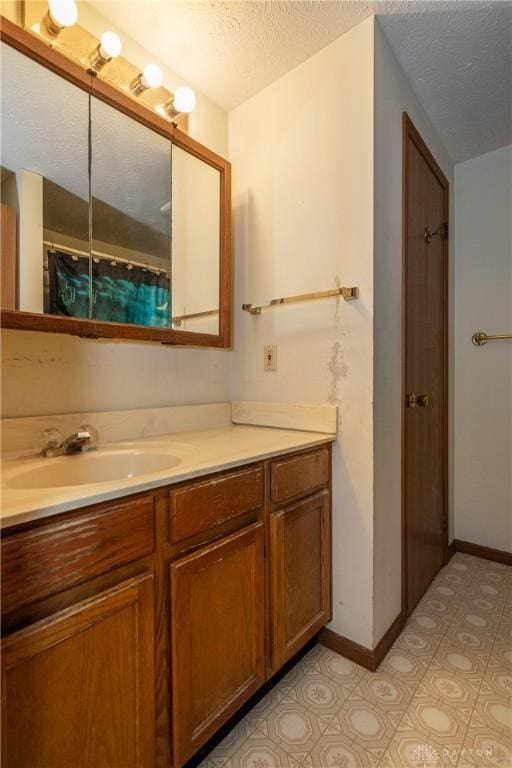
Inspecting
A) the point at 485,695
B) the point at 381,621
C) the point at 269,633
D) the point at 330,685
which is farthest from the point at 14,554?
the point at 485,695

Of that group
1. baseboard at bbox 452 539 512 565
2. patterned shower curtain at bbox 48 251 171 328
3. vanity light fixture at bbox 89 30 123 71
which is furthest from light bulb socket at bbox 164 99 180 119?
baseboard at bbox 452 539 512 565

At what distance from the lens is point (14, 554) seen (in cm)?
60

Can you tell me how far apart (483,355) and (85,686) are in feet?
7.52

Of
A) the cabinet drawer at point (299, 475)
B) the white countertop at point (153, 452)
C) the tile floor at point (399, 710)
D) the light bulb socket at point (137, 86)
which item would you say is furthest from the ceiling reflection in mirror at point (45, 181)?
the tile floor at point (399, 710)

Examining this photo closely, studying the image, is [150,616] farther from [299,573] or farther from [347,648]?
[347,648]

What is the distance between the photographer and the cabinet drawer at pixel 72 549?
60 centimetres

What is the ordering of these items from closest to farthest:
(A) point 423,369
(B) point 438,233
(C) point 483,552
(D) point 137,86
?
(D) point 137,86
(A) point 423,369
(B) point 438,233
(C) point 483,552

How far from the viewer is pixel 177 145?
144cm

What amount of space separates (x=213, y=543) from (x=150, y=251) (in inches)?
41.9

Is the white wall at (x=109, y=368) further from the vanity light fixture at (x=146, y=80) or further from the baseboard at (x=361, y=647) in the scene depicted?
the baseboard at (x=361, y=647)

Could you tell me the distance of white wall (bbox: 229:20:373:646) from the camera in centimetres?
131

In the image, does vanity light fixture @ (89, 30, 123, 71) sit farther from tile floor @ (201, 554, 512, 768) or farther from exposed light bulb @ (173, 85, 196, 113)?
tile floor @ (201, 554, 512, 768)

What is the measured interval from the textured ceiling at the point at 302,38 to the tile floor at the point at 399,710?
2284 millimetres

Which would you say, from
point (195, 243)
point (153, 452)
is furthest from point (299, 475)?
point (195, 243)
